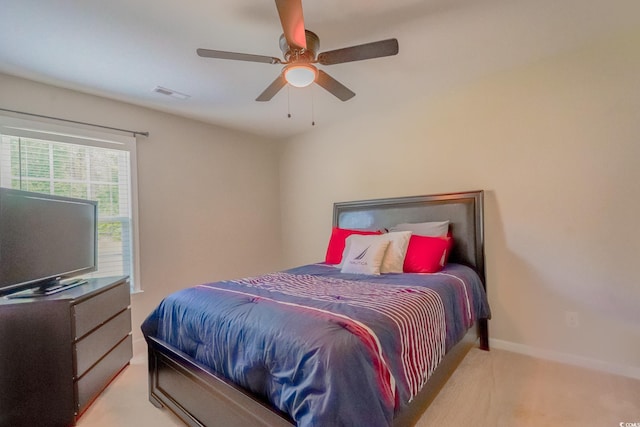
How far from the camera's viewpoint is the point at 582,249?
2.38 meters

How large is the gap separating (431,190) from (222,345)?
2517 millimetres

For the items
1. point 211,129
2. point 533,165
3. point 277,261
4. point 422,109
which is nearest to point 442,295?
point 533,165

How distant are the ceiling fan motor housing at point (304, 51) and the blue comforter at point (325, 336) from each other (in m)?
1.49

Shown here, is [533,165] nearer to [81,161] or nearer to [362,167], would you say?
[362,167]

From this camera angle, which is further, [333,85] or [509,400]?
[333,85]

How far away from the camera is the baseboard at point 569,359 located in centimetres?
221

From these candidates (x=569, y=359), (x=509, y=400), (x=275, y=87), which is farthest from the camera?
(x=569, y=359)

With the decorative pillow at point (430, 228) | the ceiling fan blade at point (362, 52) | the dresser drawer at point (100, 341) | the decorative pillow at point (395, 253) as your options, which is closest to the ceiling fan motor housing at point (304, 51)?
the ceiling fan blade at point (362, 52)

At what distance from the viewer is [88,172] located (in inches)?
113

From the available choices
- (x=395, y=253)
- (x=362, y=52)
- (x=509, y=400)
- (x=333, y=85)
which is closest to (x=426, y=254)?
(x=395, y=253)

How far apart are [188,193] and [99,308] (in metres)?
1.66

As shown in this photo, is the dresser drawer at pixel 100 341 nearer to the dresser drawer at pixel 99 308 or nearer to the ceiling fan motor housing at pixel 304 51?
the dresser drawer at pixel 99 308

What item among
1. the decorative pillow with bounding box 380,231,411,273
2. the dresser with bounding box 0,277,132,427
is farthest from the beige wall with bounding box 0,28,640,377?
the dresser with bounding box 0,277,132,427

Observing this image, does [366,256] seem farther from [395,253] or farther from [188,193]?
[188,193]
